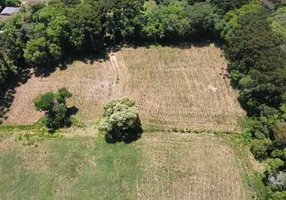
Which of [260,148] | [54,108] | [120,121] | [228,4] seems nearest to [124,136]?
[120,121]

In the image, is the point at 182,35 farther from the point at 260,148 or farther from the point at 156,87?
the point at 260,148

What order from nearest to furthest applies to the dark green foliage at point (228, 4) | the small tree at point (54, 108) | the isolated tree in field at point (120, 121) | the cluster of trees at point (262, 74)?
the cluster of trees at point (262, 74), the isolated tree in field at point (120, 121), the small tree at point (54, 108), the dark green foliage at point (228, 4)

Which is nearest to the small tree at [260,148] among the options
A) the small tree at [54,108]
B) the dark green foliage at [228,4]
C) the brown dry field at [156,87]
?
the brown dry field at [156,87]

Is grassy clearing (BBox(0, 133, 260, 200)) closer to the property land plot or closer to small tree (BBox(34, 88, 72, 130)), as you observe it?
small tree (BBox(34, 88, 72, 130))

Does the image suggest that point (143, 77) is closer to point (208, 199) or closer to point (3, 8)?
point (208, 199)

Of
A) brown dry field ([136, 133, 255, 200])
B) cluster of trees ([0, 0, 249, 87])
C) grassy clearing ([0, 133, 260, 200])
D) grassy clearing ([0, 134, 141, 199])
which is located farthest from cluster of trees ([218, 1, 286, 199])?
grassy clearing ([0, 134, 141, 199])

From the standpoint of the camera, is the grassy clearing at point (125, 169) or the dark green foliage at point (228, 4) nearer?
the grassy clearing at point (125, 169)

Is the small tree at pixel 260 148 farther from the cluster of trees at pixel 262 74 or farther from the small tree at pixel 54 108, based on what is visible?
the small tree at pixel 54 108
